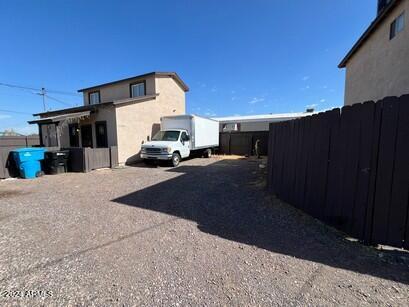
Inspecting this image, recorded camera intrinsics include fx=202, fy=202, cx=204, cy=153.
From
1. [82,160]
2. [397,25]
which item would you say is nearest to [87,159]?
[82,160]

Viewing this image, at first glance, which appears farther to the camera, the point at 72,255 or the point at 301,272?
the point at 72,255

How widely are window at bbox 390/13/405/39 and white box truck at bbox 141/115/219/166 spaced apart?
9.48 meters

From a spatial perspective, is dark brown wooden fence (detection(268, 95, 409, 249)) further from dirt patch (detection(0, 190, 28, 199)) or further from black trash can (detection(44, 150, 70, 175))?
black trash can (detection(44, 150, 70, 175))

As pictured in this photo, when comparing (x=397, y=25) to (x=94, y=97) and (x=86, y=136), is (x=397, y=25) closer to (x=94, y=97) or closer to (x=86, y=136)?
(x=86, y=136)

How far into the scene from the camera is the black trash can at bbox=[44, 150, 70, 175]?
9171mm

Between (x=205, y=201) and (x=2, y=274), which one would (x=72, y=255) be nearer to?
(x=2, y=274)

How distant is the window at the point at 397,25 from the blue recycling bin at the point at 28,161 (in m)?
14.7

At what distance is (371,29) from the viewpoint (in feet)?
28.7

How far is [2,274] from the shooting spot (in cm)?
255

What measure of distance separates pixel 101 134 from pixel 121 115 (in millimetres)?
1934

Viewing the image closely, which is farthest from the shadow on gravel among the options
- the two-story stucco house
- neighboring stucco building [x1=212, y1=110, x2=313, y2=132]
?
neighboring stucco building [x1=212, y1=110, x2=313, y2=132]

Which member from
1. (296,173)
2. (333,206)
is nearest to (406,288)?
(333,206)

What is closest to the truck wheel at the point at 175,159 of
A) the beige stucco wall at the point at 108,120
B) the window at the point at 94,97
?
the beige stucco wall at the point at 108,120

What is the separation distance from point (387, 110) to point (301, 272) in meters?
2.53
